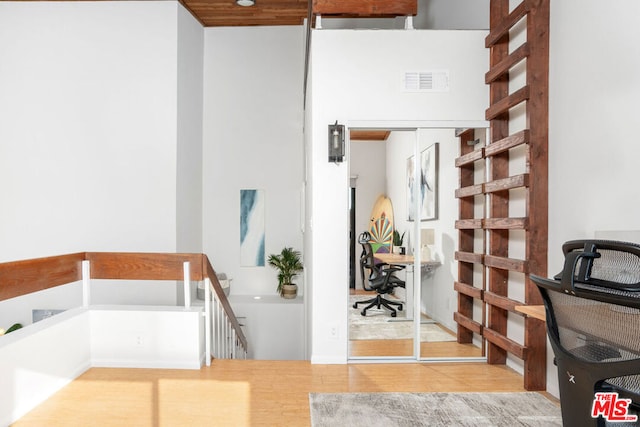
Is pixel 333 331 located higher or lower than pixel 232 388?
higher

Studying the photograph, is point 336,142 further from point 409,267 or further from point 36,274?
→ point 36,274

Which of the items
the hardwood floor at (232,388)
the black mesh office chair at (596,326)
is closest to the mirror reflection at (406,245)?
the hardwood floor at (232,388)

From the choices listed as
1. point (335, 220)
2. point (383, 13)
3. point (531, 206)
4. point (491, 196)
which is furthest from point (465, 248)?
point (383, 13)

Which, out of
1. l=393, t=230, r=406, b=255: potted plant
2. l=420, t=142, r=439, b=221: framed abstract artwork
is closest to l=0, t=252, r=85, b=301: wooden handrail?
l=393, t=230, r=406, b=255: potted plant

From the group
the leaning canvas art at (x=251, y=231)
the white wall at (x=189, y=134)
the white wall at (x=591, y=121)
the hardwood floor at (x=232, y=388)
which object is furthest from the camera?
the leaning canvas art at (x=251, y=231)

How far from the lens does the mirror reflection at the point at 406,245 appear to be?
12.8ft

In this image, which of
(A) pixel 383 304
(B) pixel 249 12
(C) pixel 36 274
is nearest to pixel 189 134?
(B) pixel 249 12

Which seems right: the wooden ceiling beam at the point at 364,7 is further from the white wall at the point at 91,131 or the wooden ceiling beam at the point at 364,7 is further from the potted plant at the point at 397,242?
the white wall at the point at 91,131

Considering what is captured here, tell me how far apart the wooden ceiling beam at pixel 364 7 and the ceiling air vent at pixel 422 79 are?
0.57 metres

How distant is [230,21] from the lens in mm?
6469

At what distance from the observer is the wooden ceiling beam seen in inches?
152

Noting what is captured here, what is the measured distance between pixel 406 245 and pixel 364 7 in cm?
220

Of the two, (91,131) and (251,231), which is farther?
(251,231)

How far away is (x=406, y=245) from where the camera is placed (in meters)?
3.98
